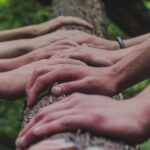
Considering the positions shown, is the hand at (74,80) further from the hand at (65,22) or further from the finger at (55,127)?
the hand at (65,22)

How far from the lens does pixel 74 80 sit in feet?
7.34

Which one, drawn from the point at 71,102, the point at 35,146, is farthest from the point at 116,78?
the point at 35,146

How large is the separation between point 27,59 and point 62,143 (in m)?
1.38

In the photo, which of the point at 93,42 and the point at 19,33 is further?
the point at 19,33

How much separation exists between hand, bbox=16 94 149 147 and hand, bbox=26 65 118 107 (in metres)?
0.32

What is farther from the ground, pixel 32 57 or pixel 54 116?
pixel 54 116

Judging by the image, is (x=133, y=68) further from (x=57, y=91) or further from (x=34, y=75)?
(x=34, y=75)

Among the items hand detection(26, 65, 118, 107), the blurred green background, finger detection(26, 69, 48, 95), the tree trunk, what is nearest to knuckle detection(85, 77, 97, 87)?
hand detection(26, 65, 118, 107)

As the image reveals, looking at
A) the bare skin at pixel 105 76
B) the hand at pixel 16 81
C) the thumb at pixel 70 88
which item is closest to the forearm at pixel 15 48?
the hand at pixel 16 81

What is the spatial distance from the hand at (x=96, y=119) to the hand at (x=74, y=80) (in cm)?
32

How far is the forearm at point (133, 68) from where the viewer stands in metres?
2.17

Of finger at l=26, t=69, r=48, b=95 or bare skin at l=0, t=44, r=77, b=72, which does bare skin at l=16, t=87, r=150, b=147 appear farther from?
bare skin at l=0, t=44, r=77, b=72

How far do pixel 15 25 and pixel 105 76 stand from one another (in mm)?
2518

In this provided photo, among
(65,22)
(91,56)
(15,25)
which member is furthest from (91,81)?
(15,25)
